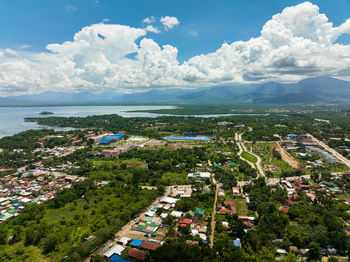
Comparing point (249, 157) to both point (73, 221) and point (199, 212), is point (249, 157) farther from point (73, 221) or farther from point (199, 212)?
point (73, 221)

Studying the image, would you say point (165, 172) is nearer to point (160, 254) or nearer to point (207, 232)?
point (207, 232)

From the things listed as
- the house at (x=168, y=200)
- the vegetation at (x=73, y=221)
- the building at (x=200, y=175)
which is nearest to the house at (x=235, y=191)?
the building at (x=200, y=175)

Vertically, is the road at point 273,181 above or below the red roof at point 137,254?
above

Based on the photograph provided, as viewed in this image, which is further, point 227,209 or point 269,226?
point 227,209

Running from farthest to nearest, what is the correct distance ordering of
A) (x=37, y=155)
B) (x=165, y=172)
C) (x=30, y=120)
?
(x=30, y=120)
(x=37, y=155)
(x=165, y=172)

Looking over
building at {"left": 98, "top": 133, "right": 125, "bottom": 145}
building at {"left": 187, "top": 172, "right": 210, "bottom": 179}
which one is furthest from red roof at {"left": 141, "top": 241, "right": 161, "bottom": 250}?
building at {"left": 98, "top": 133, "right": 125, "bottom": 145}

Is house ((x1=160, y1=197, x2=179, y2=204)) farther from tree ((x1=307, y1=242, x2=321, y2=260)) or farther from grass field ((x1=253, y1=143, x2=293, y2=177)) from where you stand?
grass field ((x1=253, y1=143, x2=293, y2=177))

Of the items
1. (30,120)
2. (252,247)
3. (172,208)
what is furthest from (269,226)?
(30,120)

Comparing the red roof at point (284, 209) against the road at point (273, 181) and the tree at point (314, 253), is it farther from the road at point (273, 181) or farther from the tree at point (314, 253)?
the road at point (273, 181)
